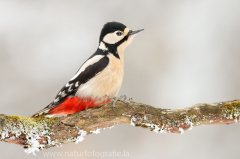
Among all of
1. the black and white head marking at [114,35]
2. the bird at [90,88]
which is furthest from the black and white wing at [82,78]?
the black and white head marking at [114,35]

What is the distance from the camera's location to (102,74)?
2480mm

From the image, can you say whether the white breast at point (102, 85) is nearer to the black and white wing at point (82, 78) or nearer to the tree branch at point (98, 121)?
the black and white wing at point (82, 78)

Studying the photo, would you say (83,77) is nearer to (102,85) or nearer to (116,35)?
(102,85)

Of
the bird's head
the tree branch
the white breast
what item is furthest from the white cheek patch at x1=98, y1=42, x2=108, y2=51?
the tree branch

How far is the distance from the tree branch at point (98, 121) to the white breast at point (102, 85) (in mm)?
261

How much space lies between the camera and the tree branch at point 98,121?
1900 mm

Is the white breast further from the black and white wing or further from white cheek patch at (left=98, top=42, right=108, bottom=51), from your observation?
white cheek patch at (left=98, top=42, right=108, bottom=51)

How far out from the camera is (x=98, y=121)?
2.14 m

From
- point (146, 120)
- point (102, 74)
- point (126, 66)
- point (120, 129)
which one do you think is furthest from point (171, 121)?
point (126, 66)

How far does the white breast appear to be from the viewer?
7.95ft

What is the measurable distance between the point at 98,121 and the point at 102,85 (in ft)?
1.42

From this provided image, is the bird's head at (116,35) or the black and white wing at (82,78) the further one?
the bird's head at (116,35)

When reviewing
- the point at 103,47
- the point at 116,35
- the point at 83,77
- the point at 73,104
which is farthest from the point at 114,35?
Result: the point at 73,104

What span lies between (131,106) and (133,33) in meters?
1.01
